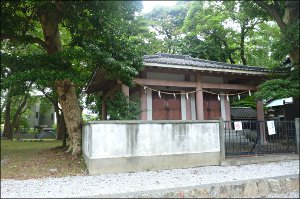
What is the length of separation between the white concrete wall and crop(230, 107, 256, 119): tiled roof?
44.3ft

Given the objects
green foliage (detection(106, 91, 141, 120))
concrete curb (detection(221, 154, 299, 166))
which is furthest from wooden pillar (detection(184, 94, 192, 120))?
concrete curb (detection(221, 154, 299, 166))

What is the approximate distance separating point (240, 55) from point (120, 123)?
58.9 ft

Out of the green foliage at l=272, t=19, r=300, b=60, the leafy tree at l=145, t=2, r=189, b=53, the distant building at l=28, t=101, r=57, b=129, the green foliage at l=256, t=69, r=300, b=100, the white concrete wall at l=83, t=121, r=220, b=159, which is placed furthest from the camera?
the distant building at l=28, t=101, r=57, b=129

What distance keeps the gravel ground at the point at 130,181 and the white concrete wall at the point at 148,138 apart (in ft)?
2.27

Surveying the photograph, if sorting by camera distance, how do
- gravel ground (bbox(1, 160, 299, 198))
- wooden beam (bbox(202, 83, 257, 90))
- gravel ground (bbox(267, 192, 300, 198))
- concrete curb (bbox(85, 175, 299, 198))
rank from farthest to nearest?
wooden beam (bbox(202, 83, 257, 90)) → gravel ground (bbox(267, 192, 300, 198)) → gravel ground (bbox(1, 160, 299, 198)) → concrete curb (bbox(85, 175, 299, 198))

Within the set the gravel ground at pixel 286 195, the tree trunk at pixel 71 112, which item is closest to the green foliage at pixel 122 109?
the tree trunk at pixel 71 112

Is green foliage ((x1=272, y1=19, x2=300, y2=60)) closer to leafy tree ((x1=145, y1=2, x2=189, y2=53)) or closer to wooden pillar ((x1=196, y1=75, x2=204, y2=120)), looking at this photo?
wooden pillar ((x1=196, y1=75, x2=204, y2=120))

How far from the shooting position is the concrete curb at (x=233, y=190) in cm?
570

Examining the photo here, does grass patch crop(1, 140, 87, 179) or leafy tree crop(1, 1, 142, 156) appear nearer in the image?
grass patch crop(1, 140, 87, 179)

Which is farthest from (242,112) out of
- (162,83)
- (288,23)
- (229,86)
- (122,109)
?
(122,109)

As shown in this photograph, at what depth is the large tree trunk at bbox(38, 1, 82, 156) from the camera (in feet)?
34.7

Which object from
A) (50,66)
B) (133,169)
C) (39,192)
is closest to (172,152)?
(133,169)

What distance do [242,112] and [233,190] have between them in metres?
17.3

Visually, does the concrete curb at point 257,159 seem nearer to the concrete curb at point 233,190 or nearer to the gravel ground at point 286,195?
the concrete curb at point 233,190
